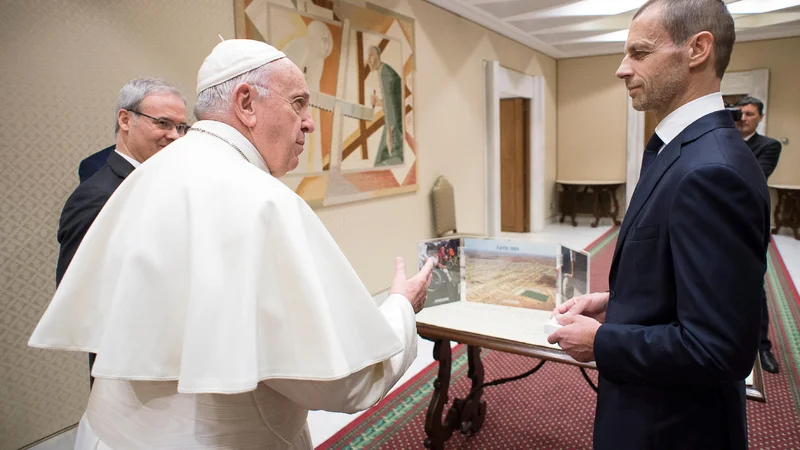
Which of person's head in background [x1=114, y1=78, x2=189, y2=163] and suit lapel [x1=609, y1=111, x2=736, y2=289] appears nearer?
suit lapel [x1=609, y1=111, x2=736, y2=289]

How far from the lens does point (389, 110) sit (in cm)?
483

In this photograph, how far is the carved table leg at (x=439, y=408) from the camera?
246cm

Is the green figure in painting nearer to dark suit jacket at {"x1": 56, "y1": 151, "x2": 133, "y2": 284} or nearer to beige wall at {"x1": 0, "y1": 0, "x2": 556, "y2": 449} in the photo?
beige wall at {"x1": 0, "y1": 0, "x2": 556, "y2": 449}

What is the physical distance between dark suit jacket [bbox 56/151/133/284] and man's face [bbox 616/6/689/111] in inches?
67.5

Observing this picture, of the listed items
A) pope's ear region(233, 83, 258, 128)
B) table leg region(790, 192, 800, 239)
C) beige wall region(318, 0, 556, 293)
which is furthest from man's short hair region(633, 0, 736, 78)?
table leg region(790, 192, 800, 239)

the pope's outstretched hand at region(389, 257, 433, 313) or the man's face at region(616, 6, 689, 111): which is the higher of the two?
the man's face at region(616, 6, 689, 111)

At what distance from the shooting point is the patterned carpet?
2.60 m

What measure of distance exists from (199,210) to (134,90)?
1405 mm

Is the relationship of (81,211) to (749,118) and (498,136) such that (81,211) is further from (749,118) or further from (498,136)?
(498,136)

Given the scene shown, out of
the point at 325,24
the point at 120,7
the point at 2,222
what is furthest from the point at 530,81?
the point at 2,222

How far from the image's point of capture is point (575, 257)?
79.4 inches

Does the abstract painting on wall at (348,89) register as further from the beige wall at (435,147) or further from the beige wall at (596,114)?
the beige wall at (596,114)

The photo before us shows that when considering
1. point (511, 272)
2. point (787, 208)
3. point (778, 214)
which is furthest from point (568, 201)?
point (511, 272)

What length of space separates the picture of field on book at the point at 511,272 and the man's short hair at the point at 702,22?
1.15 metres
